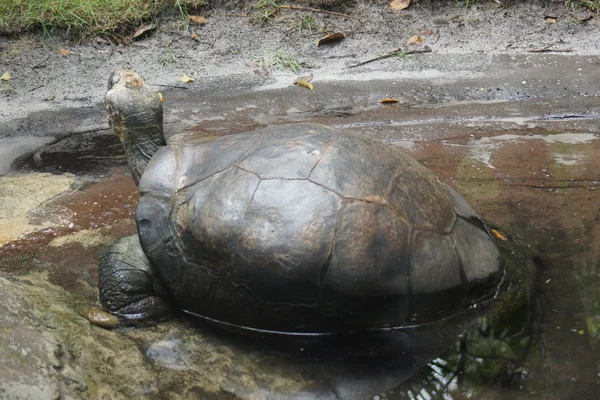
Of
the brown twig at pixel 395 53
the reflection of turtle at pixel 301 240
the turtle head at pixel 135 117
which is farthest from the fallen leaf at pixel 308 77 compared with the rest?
the reflection of turtle at pixel 301 240

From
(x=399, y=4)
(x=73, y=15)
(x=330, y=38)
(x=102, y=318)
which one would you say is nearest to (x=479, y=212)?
Result: (x=102, y=318)

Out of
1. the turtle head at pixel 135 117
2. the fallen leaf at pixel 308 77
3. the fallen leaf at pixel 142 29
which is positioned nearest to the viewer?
the turtle head at pixel 135 117

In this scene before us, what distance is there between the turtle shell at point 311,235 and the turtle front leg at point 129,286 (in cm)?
17

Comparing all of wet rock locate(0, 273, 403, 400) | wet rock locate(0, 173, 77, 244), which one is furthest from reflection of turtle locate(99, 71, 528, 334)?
wet rock locate(0, 173, 77, 244)

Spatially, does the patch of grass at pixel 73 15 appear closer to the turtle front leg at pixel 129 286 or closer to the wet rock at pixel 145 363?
the turtle front leg at pixel 129 286

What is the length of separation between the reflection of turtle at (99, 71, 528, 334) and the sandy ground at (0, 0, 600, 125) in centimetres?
313

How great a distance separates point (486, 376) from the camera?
8.82ft

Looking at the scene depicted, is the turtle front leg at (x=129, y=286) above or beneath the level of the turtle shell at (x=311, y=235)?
beneath

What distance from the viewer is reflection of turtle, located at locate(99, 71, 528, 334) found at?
8.94 feet

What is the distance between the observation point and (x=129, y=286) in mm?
3195

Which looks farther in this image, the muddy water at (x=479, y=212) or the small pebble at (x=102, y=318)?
the small pebble at (x=102, y=318)

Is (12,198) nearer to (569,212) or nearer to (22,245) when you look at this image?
(22,245)

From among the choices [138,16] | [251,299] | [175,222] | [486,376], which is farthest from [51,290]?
[138,16]

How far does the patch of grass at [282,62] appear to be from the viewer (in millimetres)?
6263
